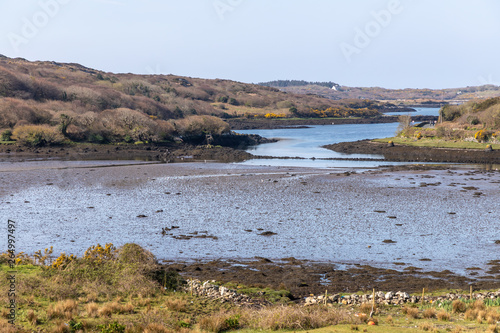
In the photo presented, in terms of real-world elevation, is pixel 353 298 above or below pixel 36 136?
below

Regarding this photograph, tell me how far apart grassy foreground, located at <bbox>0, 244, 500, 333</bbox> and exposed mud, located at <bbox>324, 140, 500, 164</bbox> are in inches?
1849

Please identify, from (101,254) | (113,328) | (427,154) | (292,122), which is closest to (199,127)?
(427,154)

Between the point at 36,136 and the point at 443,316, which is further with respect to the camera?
the point at 36,136

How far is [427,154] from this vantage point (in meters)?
62.8

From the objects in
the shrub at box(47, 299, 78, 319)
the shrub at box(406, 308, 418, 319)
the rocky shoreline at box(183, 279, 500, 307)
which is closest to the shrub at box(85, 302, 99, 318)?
the shrub at box(47, 299, 78, 319)

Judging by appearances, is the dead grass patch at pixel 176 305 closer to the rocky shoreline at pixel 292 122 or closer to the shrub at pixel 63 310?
the shrub at pixel 63 310

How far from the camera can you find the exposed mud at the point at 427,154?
5841 cm

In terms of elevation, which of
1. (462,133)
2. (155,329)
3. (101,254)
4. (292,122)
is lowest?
(155,329)

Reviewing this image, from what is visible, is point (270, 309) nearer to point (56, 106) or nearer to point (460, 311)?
point (460, 311)

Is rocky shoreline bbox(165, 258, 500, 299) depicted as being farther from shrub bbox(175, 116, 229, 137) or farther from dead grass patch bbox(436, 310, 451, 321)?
shrub bbox(175, 116, 229, 137)

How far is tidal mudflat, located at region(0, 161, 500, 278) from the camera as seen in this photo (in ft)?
72.5

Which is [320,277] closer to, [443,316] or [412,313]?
[412,313]

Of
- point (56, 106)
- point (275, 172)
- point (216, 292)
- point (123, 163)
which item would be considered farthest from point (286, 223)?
point (56, 106)

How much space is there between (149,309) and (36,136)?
2230 inches
